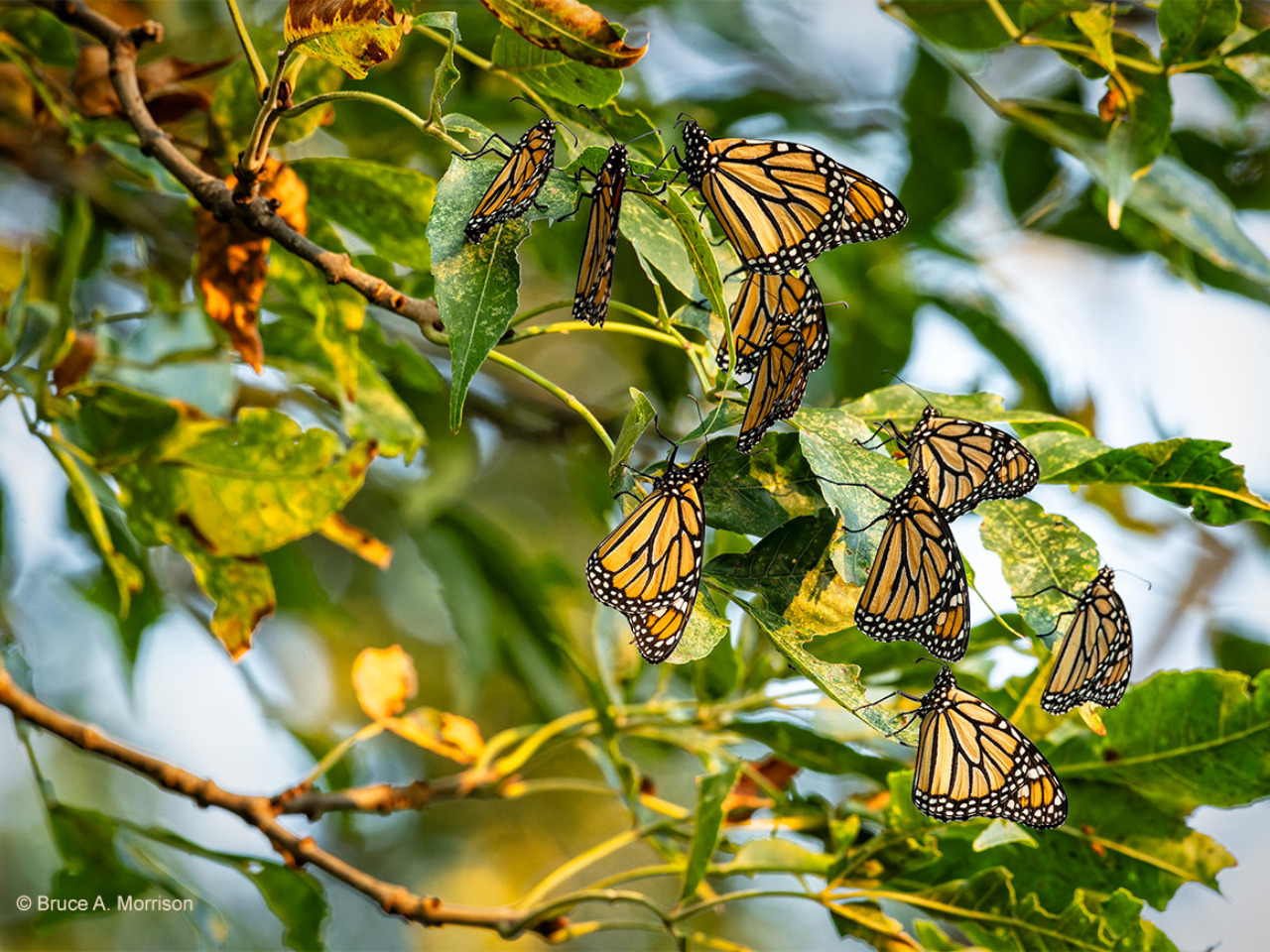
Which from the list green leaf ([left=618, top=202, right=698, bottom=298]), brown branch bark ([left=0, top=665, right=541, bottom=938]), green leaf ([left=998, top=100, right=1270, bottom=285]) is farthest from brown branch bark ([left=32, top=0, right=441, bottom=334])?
green leaf ([left=998, top=100, right=1270, bottom=285])

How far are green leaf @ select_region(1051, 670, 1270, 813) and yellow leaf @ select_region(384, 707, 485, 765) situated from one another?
725mm

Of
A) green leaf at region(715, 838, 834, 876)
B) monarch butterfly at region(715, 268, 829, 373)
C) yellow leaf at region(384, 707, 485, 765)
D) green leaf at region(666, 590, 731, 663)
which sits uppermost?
monarch butterfly at region(715, 268, 829, 373)

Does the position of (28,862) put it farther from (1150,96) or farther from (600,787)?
(1150,96)

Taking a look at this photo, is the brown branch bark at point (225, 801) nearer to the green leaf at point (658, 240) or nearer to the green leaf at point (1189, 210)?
the green leaf at point (658, 240)

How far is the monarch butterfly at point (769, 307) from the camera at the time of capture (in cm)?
75

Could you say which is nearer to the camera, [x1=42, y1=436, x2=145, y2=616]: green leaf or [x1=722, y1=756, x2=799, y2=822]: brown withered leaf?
[x1=42, y1=436, x2=145, y2=616]: green leaf

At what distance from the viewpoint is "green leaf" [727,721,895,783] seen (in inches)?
47.4

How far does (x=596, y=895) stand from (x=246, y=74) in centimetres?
95

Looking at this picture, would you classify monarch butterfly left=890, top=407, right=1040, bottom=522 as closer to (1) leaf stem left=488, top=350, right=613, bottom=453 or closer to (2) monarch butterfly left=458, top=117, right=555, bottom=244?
(1) leaf stem left=488, top=350, right=613, bottom=453

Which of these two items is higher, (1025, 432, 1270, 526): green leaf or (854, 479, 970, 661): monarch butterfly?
(1025, 432, 1270, 526): green leaf

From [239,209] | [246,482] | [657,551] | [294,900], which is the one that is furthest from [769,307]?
[294,900]

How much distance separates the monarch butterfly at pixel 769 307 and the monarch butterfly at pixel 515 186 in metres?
0.18

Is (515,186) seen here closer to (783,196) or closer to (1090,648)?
(783,196)

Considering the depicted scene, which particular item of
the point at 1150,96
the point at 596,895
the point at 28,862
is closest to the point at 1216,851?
the point at 596,895
